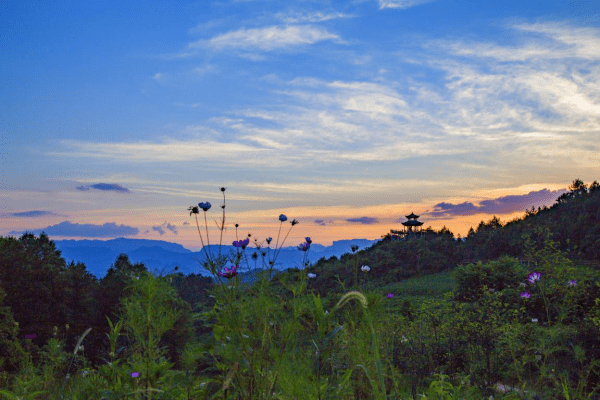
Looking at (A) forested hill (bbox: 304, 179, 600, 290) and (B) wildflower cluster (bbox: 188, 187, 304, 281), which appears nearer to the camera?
(B) wildflower cluster (bbox: 188, 187, 304, 281)

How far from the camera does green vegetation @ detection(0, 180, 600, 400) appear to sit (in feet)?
10.1

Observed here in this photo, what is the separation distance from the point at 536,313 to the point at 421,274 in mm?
11451

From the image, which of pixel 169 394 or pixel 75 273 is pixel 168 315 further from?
pixel 75 273

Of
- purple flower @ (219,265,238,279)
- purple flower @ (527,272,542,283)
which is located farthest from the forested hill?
purple flower @ (219,265,238,279)

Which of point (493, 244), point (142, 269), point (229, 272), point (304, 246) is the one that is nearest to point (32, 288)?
point (142, 269)

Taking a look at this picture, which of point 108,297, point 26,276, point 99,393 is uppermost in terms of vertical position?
point 99,393

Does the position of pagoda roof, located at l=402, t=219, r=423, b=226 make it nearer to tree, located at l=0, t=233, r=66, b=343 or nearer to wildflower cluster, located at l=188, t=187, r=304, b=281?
tree, located at l=0, t=233, r=66, b=343

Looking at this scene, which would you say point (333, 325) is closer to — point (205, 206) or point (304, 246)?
point (304, 246)

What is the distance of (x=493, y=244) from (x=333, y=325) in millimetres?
20492

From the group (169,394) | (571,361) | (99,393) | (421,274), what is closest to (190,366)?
(169,394)

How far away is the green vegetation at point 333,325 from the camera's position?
3086 mm

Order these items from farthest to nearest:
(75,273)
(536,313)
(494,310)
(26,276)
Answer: (75,273) → (26,276) → (536,313) → (494,310)

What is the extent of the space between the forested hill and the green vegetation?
87 mm

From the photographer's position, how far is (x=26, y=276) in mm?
16406
